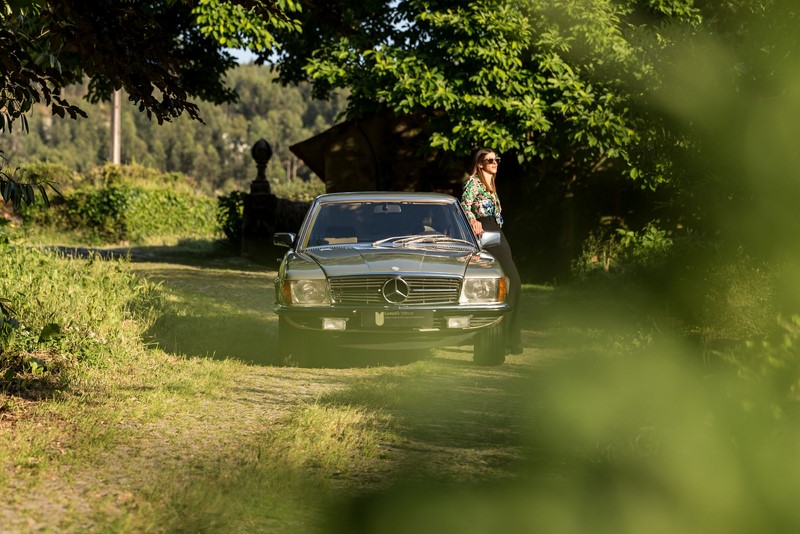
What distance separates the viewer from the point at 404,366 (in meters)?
9.59

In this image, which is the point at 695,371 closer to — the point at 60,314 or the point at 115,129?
the point at 60,314

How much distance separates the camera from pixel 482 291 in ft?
29.5

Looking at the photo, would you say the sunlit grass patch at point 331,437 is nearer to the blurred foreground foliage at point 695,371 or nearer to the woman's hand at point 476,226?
the blurred foreground foliage at point 695,371

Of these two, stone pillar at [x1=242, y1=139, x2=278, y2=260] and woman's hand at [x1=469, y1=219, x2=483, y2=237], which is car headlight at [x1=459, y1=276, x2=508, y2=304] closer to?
woman's hand at [x1=469, y1=219, x2=483, y2=237]

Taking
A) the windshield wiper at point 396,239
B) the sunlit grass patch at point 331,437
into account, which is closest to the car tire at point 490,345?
the windshield wiper at point 396,239

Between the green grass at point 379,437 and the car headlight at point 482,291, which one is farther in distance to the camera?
the car headlight at point 482,291

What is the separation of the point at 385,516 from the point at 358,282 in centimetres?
421

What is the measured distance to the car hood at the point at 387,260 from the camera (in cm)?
886

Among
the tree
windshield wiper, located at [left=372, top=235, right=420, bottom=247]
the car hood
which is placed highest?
the tree

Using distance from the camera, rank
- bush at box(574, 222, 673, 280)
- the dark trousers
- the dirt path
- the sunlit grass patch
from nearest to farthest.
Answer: the dirt path < the sunlit grass patch < the dark trousers < bush at box(574, 222, 673, 280)

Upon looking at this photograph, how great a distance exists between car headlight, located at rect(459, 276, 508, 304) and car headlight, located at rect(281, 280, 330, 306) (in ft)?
3.92

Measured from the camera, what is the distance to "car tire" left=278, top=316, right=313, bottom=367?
9.21m

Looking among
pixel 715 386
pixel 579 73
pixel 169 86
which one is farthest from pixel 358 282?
pixel 579 73

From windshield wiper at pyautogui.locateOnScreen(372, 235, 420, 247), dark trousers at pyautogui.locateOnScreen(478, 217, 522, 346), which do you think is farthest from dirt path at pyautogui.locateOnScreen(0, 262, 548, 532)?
windshield wiper at pyautogui.locateOnScreen(372, 235, 420, 247)
